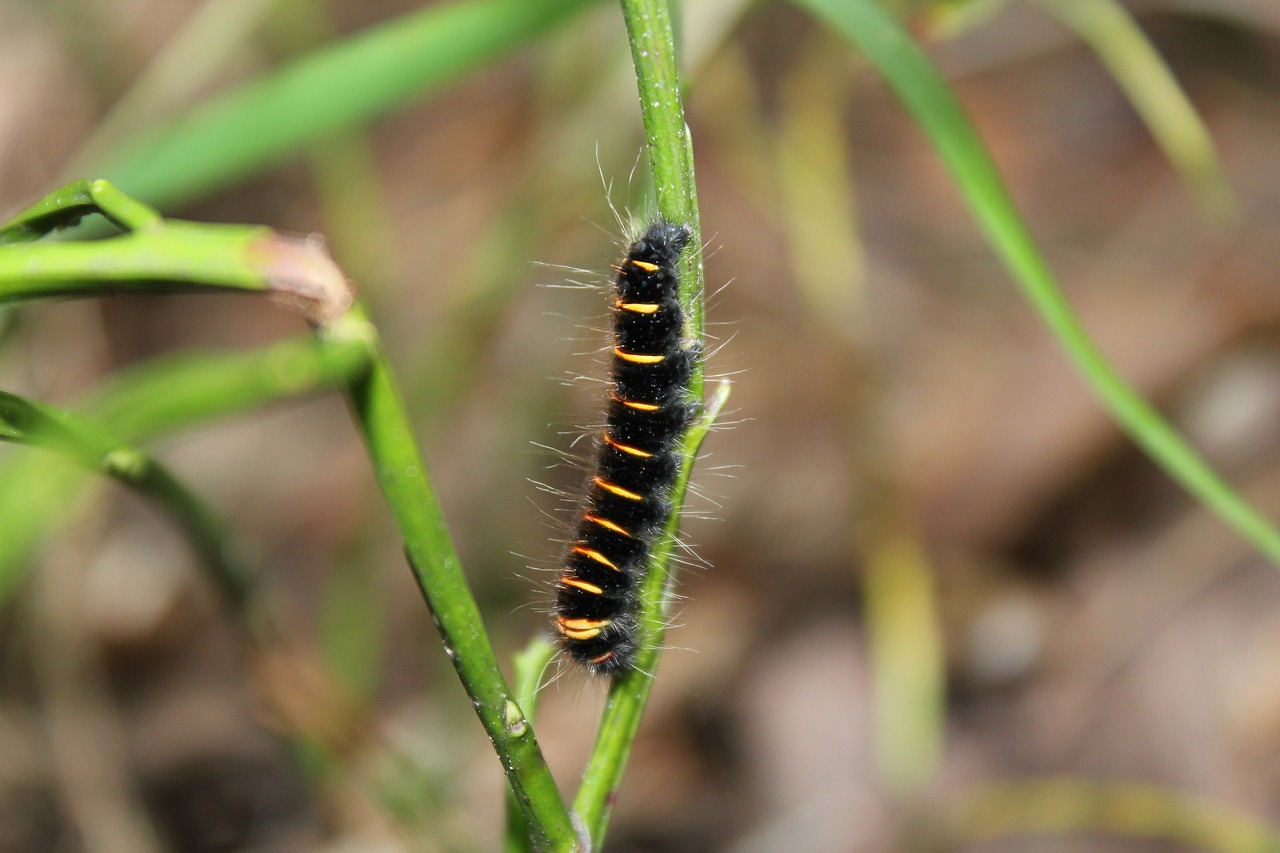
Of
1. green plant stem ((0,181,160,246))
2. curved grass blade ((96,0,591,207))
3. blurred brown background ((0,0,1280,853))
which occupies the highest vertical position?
curved grass blade ((96,0,591,207))

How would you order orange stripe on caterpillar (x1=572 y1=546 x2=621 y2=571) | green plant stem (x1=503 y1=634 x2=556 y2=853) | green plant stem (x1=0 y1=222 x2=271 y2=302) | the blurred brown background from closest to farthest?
green plant stem (x1=0 y1=222 x2=271 y2=302), green plant stem (x1=503 y1=634 x2=556 y2=853), orange stripe on caterpillar (x1=572 y1=546 x2=621 y2=571), the blurred brown background

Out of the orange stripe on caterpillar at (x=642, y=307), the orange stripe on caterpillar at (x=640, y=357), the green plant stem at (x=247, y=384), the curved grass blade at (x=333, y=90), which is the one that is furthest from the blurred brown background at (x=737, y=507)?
the green plant stem at (x=247, y=384)

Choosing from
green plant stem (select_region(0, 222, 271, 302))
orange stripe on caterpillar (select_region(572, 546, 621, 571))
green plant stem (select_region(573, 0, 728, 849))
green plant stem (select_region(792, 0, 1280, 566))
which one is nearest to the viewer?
green plant stem (select_region(0, 222, 271, 302))

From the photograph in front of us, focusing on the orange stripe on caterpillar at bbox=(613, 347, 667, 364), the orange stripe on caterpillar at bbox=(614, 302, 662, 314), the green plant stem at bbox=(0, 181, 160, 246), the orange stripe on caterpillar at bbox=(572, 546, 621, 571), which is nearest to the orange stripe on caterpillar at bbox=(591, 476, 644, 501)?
the orange stripe on caterpillar at bbox=(572, 546, 621, 571)

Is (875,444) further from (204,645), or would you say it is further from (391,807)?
(204,645)

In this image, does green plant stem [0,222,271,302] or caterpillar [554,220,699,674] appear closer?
green plant stem [0,222,271,302]

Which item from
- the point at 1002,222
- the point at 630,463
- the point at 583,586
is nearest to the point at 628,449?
the point at 630,463

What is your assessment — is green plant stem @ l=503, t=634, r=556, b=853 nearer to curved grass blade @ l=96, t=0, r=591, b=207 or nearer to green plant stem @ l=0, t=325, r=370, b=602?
green plant stem @ l=0, t=325, r=370, b=602
